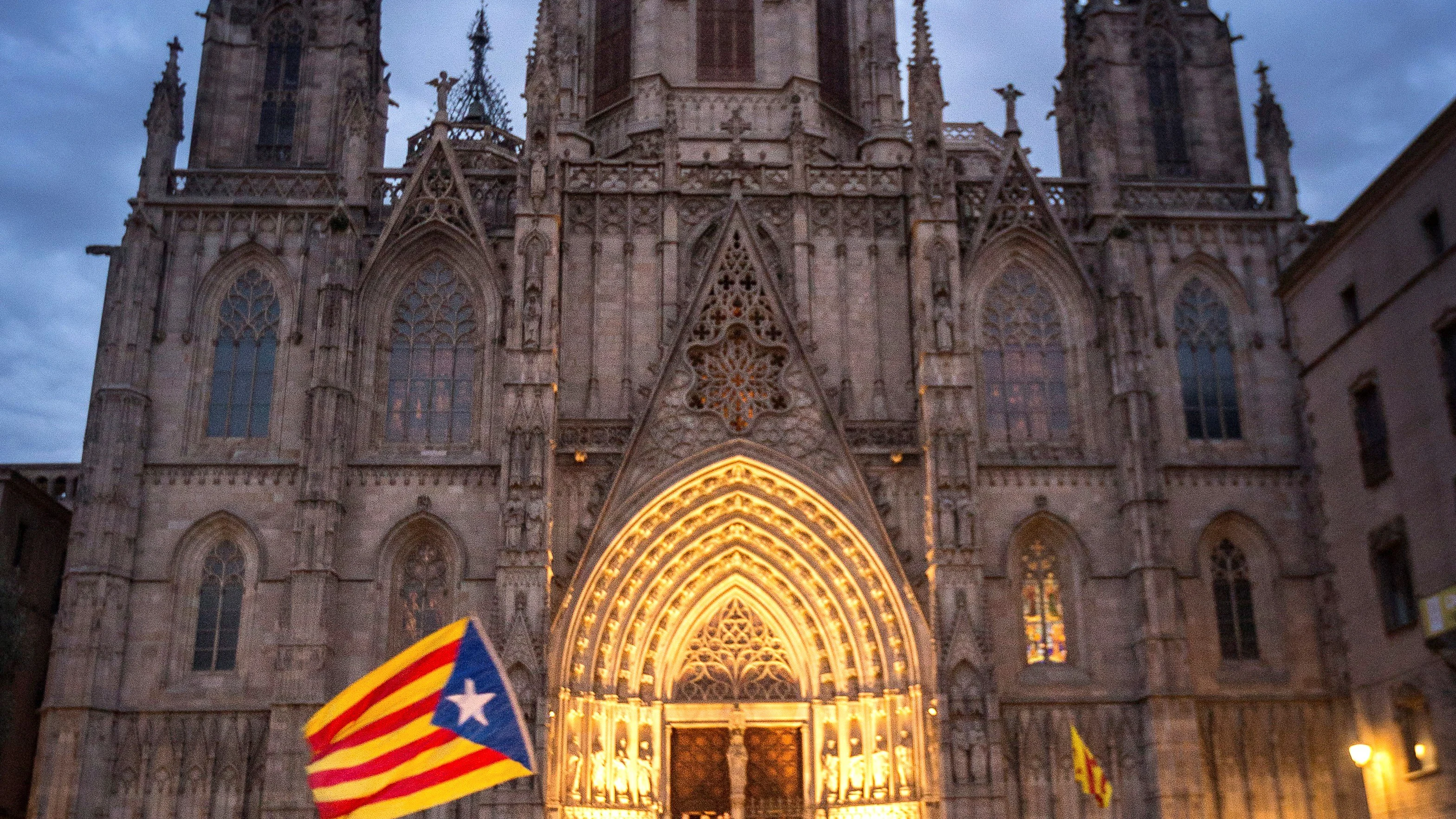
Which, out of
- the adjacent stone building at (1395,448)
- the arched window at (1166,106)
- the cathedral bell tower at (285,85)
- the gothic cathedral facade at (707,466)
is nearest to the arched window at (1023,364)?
the gothic cathedral facade at (707,466)

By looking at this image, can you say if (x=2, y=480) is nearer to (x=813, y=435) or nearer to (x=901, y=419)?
(x=813, y=435)

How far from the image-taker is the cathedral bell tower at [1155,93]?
3566 centimetres

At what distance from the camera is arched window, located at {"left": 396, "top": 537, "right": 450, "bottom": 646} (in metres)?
30.6

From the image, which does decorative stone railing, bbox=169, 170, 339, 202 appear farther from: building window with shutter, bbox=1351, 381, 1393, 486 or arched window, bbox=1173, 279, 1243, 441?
building window with shutter, bbox=1351, 381, 1393, 486

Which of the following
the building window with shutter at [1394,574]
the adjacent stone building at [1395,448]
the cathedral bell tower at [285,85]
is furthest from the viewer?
the cathedral bell tower at [285,85]

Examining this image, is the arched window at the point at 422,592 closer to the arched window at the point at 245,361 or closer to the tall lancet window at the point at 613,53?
the arched window at the point at 245,361

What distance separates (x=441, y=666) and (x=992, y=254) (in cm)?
2538

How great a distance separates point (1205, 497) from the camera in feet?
105

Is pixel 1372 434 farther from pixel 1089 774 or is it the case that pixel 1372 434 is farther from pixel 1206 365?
pixel 1089 774

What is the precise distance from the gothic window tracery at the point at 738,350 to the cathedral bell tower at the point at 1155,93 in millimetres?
9683

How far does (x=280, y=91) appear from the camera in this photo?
3566 centimetres

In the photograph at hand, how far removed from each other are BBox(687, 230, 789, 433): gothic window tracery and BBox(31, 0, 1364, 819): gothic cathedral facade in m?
0.08

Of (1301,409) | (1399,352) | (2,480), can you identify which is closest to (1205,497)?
(1301,409)

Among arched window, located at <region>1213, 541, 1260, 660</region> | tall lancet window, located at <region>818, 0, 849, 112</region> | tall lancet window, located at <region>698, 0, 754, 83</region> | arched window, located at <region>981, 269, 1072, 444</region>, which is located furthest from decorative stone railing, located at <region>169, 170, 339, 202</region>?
arched window, located at <region>1213, 541, 1260, 660</region>
